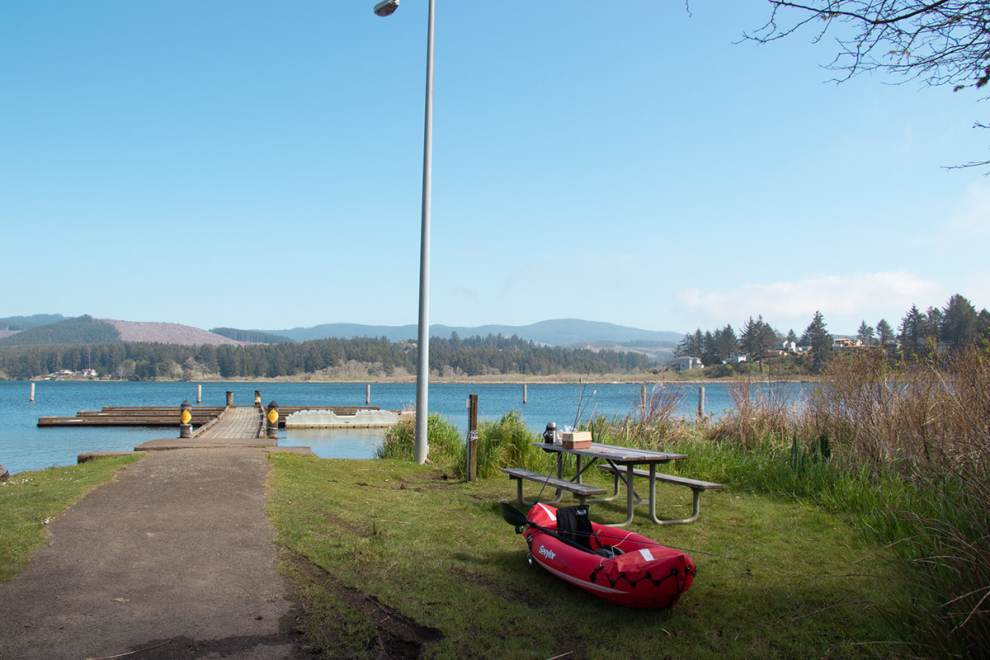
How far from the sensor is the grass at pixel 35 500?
20.2ft

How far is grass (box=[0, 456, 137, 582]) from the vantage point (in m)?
6.17

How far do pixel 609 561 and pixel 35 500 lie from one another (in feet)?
19.9

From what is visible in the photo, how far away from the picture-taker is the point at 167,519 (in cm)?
750

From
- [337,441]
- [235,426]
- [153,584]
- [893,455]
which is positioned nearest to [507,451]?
[893,455]

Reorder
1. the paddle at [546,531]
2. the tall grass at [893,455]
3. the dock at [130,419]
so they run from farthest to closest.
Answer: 1. the dock at [130,419]
2. the paddle at [546,531]
3. the tall grass at [893,455]

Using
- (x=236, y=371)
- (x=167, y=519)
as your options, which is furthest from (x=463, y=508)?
(x=236, y=371)

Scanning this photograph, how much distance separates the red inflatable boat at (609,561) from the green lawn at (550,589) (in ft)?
0.50

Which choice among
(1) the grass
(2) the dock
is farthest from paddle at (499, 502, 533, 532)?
(2) the dock

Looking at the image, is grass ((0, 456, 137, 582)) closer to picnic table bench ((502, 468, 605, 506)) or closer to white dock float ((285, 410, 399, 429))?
picnic table bench ((502, 468, 605, 506))

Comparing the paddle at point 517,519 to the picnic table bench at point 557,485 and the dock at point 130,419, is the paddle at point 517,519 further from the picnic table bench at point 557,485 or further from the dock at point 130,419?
the dock at point 130,419

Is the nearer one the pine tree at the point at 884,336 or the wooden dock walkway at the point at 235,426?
the pine tree at the point at 884,336

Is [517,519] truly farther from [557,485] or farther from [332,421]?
[332,421]

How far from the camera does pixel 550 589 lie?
593 cm

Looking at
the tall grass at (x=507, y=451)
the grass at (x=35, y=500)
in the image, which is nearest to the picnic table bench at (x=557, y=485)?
the tall grass at (x=507, y=451)
